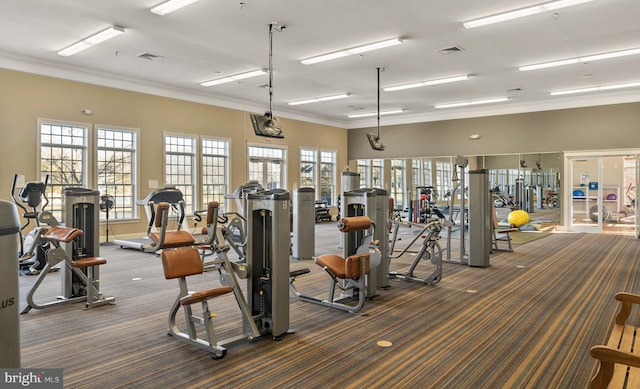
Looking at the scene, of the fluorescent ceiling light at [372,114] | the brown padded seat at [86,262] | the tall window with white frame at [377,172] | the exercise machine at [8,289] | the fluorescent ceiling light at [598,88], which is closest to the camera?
the exercise machine at [8,289]

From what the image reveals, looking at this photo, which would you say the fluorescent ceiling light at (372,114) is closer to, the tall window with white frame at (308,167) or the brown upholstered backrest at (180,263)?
the tall window with white frame at (308,167)

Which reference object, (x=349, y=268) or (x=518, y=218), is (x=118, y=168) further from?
(x=518, y=218)

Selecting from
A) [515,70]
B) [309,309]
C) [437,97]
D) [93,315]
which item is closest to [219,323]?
[309,309]

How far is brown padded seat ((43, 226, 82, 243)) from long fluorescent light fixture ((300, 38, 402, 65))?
5.04 m

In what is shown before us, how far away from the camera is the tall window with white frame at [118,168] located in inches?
356

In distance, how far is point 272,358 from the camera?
3.11 meters

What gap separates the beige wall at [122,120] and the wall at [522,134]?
10.6 feet

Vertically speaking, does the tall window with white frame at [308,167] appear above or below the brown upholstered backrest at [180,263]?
above

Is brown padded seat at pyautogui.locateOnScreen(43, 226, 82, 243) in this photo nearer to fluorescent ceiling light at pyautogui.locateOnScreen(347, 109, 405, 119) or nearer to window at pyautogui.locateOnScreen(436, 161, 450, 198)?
fluorescent ceiling light at pyautogui.locateOnScreen(347, 109, 405, 119)

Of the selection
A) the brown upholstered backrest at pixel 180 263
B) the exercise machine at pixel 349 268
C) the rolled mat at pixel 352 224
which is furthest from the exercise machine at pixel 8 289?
the rolled mat at pixel 352 224

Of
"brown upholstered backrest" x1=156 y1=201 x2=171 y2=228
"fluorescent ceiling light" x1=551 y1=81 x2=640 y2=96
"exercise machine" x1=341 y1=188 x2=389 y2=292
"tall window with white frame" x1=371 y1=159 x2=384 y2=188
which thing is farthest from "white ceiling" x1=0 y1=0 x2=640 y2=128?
"tall window with white frame" x1=371 y1=159 x2=384 y2=188

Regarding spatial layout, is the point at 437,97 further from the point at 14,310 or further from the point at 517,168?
the point at 14,310

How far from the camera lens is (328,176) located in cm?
1477

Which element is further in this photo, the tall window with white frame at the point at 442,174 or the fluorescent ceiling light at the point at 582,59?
the tall window with white frame at the point at 442,174
